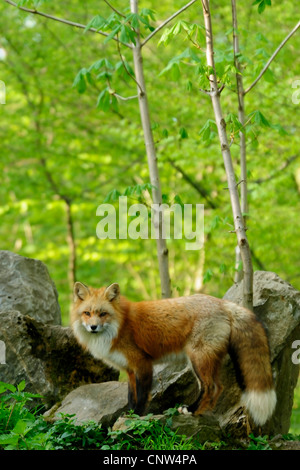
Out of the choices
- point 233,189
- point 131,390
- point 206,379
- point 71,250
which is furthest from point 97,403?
point 71,250

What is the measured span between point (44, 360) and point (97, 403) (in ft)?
3.28

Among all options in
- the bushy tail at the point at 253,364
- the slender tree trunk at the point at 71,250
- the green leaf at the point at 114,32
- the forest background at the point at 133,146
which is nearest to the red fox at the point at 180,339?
the bushy tail at the point at 253,364

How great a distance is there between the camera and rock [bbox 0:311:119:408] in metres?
6.82

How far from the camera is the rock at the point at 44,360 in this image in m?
6.82

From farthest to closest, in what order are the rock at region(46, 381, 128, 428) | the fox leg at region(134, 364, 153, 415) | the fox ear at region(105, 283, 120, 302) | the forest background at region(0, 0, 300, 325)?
the forest background at region(0, 0, 300, 325) → the fox ear at region(105, 283, 120, 302) → the rock at region(46, 381, 128, 428) → the fox leg at region(134, 364, 153, 415)

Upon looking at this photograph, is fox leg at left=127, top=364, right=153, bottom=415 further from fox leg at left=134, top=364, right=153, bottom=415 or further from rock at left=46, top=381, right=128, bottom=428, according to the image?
rock at left=46, top=381, right=128, bottom=428

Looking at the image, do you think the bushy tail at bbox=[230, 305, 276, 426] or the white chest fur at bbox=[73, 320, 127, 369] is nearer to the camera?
the bushy tail at bbox=[230, 305, 276, 426]

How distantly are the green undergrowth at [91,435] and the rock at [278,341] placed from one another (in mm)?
755

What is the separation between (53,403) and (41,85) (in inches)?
445

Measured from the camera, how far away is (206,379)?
5844 millimetres

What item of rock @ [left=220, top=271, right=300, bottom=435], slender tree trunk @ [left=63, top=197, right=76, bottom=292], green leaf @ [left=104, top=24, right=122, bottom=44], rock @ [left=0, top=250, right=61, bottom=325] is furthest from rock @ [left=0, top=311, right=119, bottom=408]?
slender tree trunk @ [left=63, top=197, right=76, bottom=292]

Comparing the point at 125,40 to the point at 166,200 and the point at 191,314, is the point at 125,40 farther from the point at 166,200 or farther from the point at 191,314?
the point at 191,314

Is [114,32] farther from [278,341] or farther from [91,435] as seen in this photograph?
[91,435]
